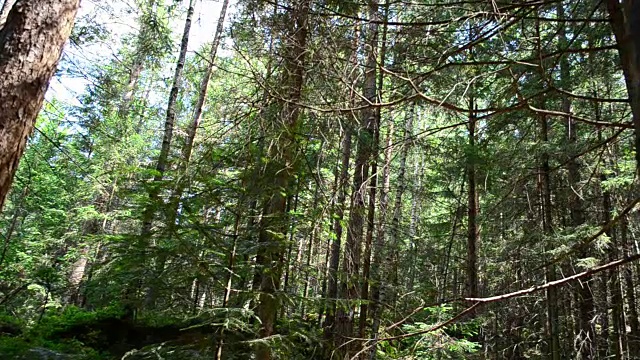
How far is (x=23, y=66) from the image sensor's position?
2938 mm

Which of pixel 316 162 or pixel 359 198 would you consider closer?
pixel 359 198

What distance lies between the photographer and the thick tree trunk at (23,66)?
282 centimetres

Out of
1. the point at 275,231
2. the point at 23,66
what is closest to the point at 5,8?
the point at 23,66

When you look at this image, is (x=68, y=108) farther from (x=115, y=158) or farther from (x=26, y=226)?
(x=26, y=226)

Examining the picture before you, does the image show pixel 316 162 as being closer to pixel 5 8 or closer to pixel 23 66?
pixel 23 66

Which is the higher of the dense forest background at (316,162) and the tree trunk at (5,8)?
the tree trunk at (5,8)

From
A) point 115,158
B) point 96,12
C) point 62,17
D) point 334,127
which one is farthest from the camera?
point 115,158

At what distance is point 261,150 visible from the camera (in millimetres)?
4207

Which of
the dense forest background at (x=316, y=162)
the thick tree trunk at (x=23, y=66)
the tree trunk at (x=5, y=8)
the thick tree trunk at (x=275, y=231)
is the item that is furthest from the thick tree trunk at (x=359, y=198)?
the tree trunk at (x=5, y=8)

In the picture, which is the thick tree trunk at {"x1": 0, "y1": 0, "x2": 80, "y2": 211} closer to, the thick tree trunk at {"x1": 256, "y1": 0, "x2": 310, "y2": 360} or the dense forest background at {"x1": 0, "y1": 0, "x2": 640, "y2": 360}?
the dense forest background at {"x1": 0, "y1": 0, "x2": 640, "y2": 360}

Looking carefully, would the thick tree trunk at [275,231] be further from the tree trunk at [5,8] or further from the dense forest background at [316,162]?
the tree trunk at [5,8]

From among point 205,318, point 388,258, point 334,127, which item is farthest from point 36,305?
point 334,127

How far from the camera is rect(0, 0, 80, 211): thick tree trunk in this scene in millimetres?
2824

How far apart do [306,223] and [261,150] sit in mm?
930
